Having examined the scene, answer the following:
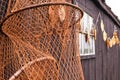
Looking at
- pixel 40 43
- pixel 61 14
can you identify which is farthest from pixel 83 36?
pixel 40 43

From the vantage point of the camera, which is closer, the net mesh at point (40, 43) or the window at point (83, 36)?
the net mesh at point (40, 43)

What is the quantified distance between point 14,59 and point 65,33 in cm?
43

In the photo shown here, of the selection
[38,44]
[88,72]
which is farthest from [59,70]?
[88,72]

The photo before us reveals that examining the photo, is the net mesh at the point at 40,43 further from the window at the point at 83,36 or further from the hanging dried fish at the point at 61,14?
the window at the point at 83,36

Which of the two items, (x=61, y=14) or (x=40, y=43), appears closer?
(x=40, y=43)

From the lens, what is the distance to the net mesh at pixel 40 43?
213 cm

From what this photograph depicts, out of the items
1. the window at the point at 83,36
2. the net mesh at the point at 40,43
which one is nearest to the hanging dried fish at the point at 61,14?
the net mesh at the point at 40,43

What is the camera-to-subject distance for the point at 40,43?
236 cm

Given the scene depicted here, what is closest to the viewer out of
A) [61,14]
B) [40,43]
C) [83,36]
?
[40,43]

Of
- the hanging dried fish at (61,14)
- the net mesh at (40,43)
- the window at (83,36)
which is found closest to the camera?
the net mesh at (40,43)

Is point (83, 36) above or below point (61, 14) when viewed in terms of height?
below

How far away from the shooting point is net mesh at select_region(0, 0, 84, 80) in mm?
2133

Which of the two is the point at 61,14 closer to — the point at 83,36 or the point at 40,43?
the point at 40,43

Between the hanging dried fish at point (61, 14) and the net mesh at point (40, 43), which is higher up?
the hanging dried fish at point (61, 14)
